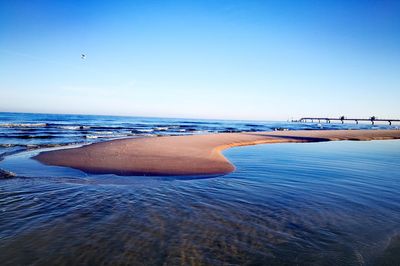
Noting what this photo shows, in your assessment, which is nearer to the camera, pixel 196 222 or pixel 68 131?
pixel 196 222

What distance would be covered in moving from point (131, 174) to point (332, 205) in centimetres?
542

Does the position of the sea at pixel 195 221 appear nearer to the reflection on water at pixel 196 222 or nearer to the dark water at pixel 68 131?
the reflection on water at pixel 196 222

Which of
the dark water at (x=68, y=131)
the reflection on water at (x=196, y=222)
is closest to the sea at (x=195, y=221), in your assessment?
the reflection on water at (x=196, y=222)

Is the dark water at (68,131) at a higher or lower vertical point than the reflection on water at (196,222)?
lower

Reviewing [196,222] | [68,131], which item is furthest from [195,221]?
[68,131]

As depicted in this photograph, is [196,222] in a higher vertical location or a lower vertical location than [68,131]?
higher

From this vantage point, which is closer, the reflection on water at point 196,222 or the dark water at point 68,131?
the reflection on water at point 196,222

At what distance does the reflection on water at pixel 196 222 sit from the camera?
3.24 m

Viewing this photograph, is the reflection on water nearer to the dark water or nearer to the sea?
the sea

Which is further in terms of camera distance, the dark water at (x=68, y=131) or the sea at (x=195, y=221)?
the dark water at (x=68, y=131)

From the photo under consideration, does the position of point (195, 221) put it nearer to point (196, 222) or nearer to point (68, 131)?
point (196, 222)

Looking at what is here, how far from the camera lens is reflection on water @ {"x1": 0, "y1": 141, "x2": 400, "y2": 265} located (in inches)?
127

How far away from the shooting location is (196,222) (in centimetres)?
424

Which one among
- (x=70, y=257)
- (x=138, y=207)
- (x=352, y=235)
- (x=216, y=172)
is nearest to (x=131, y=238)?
(x=70, y=257)
